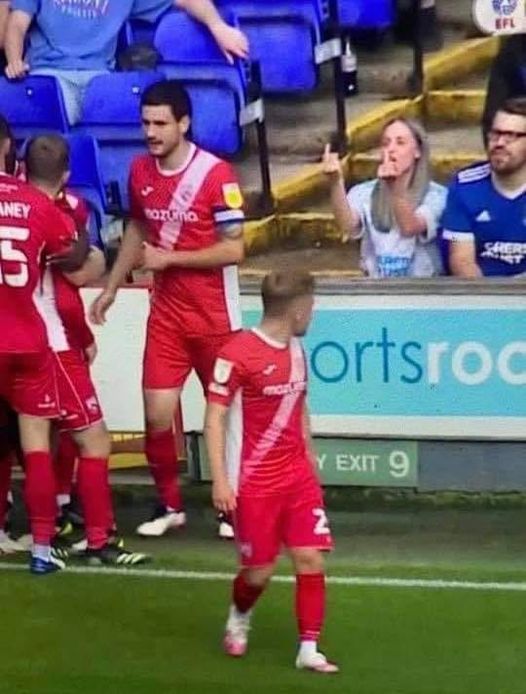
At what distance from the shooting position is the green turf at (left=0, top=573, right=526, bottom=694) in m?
5.72

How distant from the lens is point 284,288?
5.53 metres

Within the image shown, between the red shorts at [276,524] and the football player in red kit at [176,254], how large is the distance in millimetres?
1550

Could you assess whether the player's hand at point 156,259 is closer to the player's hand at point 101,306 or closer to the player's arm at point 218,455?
the player's hand at point 101,306

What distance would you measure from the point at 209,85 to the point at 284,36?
1.72 ft

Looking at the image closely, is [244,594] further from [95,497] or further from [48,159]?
[48,159]

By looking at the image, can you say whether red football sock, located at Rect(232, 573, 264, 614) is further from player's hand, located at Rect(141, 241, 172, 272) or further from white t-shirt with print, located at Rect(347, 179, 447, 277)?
white t-shirt with print, located at Rect(347, 179, 447, 277)

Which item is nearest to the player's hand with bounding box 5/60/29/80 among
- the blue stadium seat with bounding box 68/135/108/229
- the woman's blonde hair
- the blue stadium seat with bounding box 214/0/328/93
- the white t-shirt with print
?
the blue stadium seat with bounding box 68/135/108/229

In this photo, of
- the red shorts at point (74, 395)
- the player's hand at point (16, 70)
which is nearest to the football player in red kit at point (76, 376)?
the red shorts at point (74, 395)

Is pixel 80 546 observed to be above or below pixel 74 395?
below

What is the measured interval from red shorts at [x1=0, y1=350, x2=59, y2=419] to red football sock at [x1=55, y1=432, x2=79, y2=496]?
0.58 metres

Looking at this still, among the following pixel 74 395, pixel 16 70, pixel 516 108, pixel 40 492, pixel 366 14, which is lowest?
pixel 40 492

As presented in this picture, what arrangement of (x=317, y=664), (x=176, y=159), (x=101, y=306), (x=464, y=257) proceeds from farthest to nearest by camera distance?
1. (x=464, y=257)
2. (x=101, y=306)
3. (x=176, y=159)
4. (x=317, y=664)

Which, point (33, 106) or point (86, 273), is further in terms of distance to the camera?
point (33, 106)

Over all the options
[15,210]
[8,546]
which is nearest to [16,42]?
[15,210]
